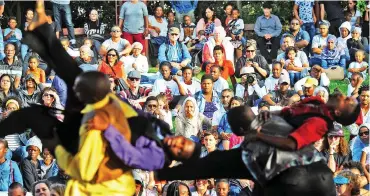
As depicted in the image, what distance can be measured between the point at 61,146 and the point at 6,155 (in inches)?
194

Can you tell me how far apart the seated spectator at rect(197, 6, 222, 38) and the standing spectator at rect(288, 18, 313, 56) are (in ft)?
Result: 3.56

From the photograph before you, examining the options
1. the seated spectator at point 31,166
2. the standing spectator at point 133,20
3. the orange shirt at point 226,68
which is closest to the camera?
the seated spectator at point 31,166

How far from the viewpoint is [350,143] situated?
12273 mm

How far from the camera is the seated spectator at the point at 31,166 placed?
446 inches

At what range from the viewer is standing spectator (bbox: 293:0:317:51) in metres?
16.7

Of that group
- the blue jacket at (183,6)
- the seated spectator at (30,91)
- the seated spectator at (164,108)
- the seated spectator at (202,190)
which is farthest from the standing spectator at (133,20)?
the seated spectator at (202,190)

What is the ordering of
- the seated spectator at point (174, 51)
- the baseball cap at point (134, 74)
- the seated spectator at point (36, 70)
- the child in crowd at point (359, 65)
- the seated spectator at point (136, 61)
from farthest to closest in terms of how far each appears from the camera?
the child in crowd at point (359, 65) < the seated spectator at point (174, 51) < the seated spectator at point (136, 61) < the seated spectator at point (36, 70) < the baseball cap at point (134, 74)

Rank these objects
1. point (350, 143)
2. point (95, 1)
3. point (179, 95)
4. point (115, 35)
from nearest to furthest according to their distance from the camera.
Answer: point (350, 143) < point (179, 95) < point (115, 35) < point (95, 1)

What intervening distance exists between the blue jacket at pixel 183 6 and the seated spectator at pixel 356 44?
253 cm

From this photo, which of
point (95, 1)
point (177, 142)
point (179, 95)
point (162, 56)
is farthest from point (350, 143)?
point (95, 1)

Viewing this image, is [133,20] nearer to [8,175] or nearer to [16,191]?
[8,175]

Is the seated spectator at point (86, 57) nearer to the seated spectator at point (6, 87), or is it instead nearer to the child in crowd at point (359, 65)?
the seated spectator at point (6, 87)

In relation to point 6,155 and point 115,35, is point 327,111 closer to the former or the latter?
point 6,155

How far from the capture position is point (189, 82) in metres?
13.8
